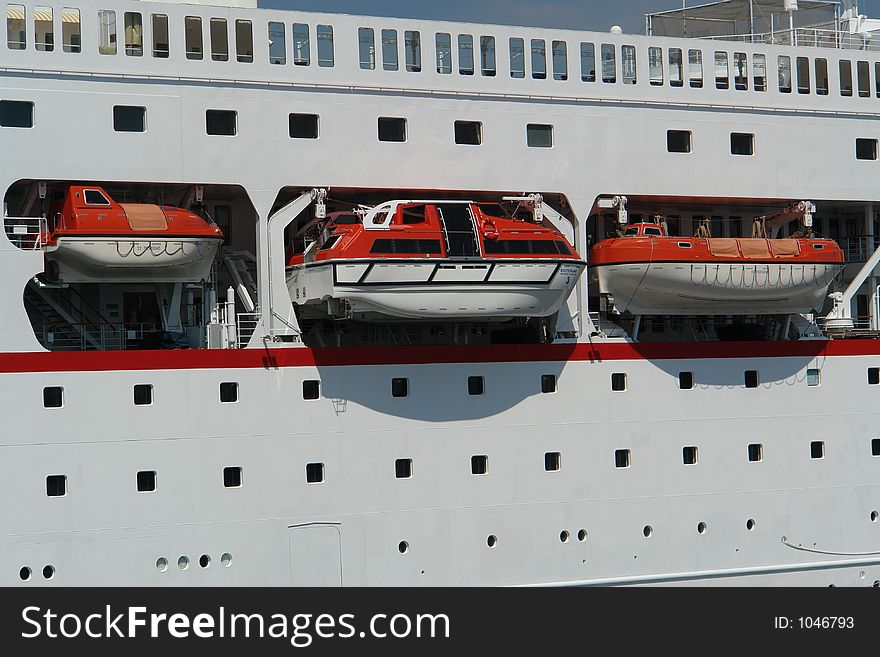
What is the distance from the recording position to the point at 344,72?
20.3 m

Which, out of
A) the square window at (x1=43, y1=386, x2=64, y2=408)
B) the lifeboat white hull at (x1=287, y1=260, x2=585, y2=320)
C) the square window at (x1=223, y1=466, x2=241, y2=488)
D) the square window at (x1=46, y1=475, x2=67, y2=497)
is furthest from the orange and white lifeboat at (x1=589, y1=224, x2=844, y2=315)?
the square window at (x1=46, y1=475, x2=67, y2=497)

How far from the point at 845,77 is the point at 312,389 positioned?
11.6 meters

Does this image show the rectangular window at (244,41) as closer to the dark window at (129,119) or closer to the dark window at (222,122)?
the dark window at (222,122)

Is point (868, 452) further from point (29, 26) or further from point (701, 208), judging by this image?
point (29, 26)

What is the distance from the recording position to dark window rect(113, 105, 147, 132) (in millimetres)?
19125

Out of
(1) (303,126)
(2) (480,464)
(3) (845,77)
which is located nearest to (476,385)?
(2) (480,464)

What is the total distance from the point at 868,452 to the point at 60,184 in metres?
14.4

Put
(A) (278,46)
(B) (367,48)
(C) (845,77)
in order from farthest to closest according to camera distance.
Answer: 1. (C) (845,77)
2. (B) (367,48)
3. (A) (278,46)

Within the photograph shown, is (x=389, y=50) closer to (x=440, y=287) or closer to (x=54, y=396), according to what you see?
(x=440, y=287)

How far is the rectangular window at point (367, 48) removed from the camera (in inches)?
804

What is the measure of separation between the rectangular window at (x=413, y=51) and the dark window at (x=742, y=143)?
19.1 feet

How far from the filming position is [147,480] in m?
18.8

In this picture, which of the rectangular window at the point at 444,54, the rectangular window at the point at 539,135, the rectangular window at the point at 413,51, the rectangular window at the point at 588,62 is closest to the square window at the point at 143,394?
the rectangular window at the point at 413,51

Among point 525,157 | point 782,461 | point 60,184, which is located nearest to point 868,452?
point 782,461
